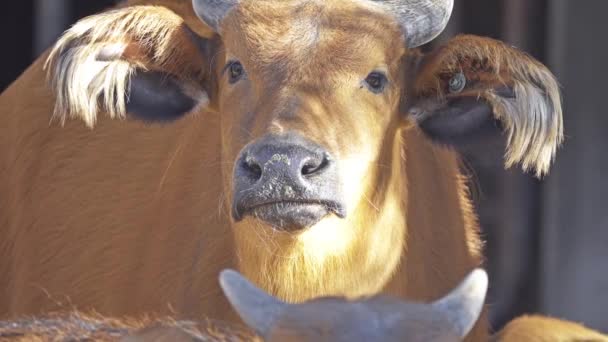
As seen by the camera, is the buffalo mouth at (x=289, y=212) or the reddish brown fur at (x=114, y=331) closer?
the reddish brown fur at (x=114, y=331)

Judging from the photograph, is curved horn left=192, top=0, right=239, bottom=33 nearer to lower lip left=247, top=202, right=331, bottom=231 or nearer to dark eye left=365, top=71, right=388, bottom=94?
dark eye left=365, top=71, right=388, bottom=94

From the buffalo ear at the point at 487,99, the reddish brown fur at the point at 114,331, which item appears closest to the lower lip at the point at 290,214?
the reddish brown fur at the point at 114,331

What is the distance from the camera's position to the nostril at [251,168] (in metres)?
5.24

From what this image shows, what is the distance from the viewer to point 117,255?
23.3 ft

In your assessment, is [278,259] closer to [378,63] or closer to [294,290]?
[294,290]

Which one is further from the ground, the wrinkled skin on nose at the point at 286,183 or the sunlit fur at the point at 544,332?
the wrinkled skin on nose at the point at 286,183

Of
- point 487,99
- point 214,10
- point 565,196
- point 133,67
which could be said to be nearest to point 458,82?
point 487,99

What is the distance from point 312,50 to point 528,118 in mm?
929

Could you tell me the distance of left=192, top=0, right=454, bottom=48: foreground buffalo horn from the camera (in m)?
6.02

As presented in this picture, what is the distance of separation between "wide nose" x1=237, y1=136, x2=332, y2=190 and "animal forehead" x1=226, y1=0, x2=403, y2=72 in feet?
1.73

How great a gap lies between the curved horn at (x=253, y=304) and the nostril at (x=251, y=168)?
101 centimetres

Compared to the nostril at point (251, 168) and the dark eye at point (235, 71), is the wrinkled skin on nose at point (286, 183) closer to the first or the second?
the nostril at point (251, 168)

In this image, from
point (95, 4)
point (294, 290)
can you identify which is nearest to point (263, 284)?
point (294, 290)

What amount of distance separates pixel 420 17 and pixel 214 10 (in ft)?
2.89
